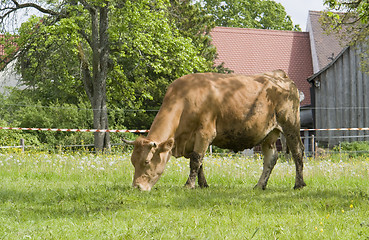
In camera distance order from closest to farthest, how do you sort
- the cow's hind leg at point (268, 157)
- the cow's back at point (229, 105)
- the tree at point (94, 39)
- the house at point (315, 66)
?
the cow's back at point (229, 105) → the cow's hind leg at point (268, 157) → the tree at point (94, 39) → the house at point (315, 66)

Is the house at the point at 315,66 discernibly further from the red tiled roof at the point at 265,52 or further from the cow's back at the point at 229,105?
the cow's back at the point at 229,105

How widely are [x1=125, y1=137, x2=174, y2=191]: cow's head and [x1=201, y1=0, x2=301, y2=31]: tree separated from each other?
34.5 metres

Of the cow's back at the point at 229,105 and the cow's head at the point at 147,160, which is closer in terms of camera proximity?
the cow's head at the point at 147,160

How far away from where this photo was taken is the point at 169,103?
8.58 meters

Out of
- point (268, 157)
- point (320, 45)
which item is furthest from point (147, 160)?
point (320, 45)

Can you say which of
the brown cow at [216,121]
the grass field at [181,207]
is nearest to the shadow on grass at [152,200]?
the grass field at [181,207]

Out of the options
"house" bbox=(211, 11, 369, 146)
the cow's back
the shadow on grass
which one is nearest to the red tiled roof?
"house" bbox=(211, 11, 369, 146)

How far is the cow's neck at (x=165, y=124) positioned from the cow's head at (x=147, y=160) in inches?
5.3

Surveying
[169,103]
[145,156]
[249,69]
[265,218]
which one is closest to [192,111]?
[169,103]

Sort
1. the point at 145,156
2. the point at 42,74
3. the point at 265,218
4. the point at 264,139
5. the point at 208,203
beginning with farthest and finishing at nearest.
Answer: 1. the point at 42,74
2. the point at 264,139
3. the point at 145,156
4. the point at 208,203
5. the point at 265,218

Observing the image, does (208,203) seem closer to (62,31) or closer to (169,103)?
(169,103)

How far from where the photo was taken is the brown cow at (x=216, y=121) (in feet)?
26.8

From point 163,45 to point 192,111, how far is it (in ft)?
42.0

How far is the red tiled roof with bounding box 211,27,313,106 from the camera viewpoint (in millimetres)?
31297
